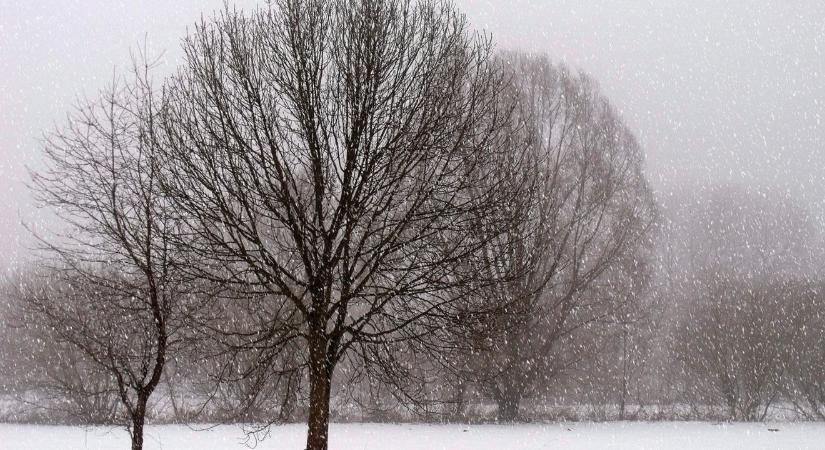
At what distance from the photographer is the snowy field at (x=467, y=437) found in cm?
1208

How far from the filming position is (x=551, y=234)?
14859 millimetres

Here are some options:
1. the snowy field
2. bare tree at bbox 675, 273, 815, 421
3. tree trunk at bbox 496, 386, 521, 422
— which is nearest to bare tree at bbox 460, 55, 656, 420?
tree trunk at bbox 496, 386, 521, 422

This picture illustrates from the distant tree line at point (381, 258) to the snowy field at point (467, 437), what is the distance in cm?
111

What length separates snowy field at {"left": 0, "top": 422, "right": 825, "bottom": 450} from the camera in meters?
12.1

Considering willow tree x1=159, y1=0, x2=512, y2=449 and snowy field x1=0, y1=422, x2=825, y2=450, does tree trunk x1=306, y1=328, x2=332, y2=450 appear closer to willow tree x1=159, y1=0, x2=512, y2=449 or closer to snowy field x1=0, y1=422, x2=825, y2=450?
willow tree x1=159, y1=0, x2=512, y2=449

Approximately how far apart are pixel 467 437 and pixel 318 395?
7.05 metres

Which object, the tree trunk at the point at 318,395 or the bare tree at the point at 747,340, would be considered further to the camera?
the bare tree at the point at 747,340

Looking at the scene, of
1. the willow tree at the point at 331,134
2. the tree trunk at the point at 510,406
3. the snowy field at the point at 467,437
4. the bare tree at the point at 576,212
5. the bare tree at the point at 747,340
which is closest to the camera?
the willow tree at the point at 331,134

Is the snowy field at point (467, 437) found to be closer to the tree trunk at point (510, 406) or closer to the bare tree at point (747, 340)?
the tree trunk at point (510, 406)

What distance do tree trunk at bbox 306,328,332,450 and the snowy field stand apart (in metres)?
4.92

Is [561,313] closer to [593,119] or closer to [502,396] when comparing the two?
[502,396]

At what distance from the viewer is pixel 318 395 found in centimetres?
733

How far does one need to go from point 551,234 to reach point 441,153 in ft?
27.2

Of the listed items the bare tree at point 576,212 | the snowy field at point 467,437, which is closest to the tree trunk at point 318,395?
the snowy field at point 467,437
